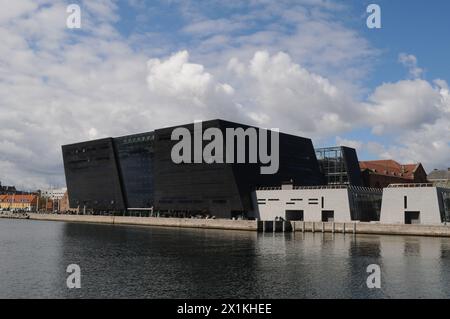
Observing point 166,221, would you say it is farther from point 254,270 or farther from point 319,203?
point 254,270

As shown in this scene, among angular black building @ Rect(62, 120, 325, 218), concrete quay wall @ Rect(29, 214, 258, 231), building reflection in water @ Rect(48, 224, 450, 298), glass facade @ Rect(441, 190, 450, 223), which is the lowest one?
building reflection in water @ Rect(48, 224, 450, 298)

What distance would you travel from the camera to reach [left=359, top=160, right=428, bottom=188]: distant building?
15780 centimetres

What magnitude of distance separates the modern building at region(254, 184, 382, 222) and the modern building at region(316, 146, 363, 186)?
26.4 meters

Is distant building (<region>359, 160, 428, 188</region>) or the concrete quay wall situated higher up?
distant building (<region>359, 160, 428, 188</region>)

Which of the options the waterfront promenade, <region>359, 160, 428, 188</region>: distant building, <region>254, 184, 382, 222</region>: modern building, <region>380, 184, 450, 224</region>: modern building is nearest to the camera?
the waterfront promenade

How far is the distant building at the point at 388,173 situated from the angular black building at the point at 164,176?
21.4 metres

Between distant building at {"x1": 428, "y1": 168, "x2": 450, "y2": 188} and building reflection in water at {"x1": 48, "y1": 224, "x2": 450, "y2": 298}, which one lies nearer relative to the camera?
building reflection in water at {"x1": 48, "y1": 224, "x2": 450, "y2": 298}

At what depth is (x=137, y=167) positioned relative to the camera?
147 meters

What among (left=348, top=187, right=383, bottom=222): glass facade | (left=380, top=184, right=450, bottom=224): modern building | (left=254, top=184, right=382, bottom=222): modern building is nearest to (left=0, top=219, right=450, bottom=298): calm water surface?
(left=380, top=184, right=450, bottom=224): modern building

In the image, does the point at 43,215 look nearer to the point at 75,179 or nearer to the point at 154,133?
the point at 75,179

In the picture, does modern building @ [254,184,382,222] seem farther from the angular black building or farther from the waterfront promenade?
the waterfront promenade

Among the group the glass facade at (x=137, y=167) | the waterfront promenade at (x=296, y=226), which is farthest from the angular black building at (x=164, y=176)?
the waterfront promenade at (x=296, y=226)

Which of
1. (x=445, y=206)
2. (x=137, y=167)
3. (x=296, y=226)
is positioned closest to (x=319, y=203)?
(x=296, y=226)
